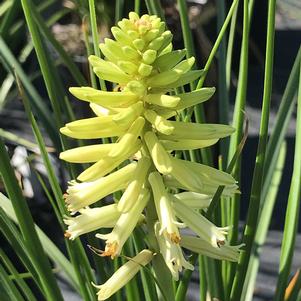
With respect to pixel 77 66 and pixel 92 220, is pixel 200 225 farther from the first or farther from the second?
pixel 77 66

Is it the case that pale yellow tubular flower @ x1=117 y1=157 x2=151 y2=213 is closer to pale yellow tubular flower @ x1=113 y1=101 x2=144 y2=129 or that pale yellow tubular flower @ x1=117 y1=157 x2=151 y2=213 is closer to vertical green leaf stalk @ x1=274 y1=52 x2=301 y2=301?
pale yellow tubular flower @ x1=113 y1=101 x2=144 y2=129

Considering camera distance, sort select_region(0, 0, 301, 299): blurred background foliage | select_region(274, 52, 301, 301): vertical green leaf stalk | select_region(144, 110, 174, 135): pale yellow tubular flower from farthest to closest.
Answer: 1. select_region(0, 0, 301, 299): blurred background foliage
2. select_region(274, 52, 301, 301): vertical green leaf stalk
3. select_region(144, 110, 174, 135): pale yellow tubular flower

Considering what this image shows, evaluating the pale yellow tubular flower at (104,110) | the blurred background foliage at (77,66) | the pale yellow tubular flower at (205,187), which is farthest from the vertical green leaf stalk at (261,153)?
the blurred background foliage at (77,66)

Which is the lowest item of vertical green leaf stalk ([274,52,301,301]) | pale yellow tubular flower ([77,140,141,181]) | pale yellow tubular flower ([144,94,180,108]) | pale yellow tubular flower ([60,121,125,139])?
vertical green leaf stalk ([274,52,301,301])

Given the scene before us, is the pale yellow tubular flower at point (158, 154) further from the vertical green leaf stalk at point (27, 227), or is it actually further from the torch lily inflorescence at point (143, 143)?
the vertical green leaf stalk at point (27, 227)

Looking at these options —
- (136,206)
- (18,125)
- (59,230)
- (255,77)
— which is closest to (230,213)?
(136,206)

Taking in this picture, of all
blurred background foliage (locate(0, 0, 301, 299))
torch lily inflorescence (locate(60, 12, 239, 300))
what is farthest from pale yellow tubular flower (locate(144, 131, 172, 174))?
blurred background foliage (locate(0, 0, 301, 299))

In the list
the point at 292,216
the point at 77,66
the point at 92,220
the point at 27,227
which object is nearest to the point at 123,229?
the point at 92,220
